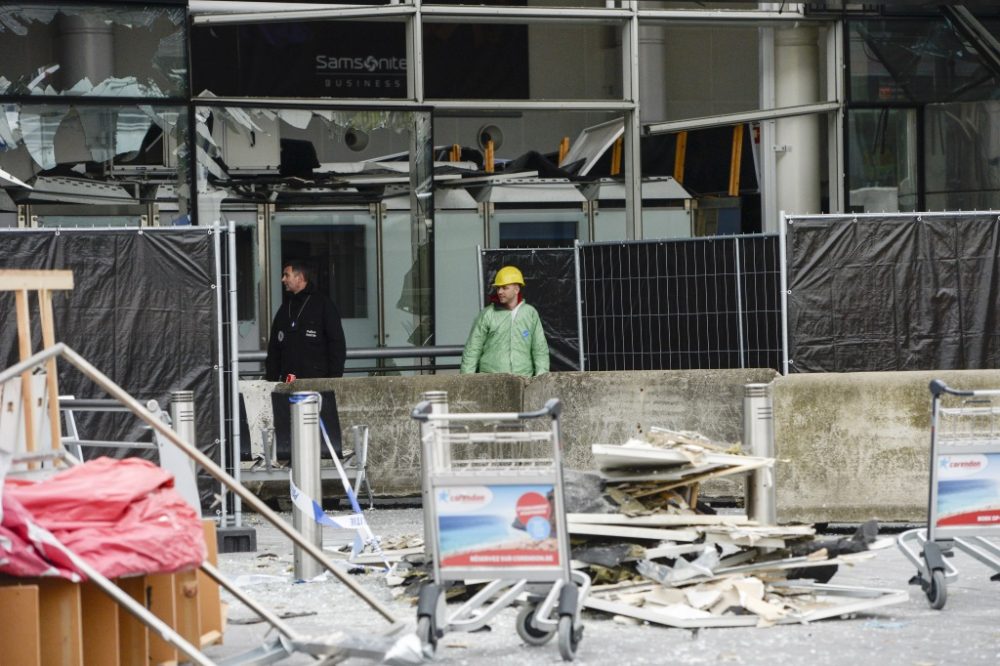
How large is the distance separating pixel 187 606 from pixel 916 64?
1462 centimetres

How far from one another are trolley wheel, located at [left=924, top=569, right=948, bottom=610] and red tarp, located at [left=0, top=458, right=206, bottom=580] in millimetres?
3845

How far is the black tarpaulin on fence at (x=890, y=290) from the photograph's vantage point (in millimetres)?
13219

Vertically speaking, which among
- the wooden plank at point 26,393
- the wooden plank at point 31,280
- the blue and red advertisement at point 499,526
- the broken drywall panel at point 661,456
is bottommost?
the blue and red advertisement at point 499,526

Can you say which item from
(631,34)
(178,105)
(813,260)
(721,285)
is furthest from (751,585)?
(631,34)

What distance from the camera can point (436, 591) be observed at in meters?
7.55

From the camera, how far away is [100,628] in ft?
21.9

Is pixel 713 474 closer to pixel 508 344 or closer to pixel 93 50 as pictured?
pixel 508 344

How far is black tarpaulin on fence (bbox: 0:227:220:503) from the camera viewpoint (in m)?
12.3

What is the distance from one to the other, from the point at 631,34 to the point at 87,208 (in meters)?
6.49

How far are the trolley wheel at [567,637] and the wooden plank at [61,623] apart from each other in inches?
82.1

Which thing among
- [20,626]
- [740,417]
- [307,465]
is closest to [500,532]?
[20,626]

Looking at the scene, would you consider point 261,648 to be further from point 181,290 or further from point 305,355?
point 305,355

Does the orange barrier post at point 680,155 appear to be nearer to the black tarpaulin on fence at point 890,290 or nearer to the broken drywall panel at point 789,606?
the black tarpaulin on fence at point 890,290

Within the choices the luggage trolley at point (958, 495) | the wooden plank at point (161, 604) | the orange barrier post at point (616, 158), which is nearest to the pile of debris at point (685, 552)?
the luggage trolley at point (958, 495)
